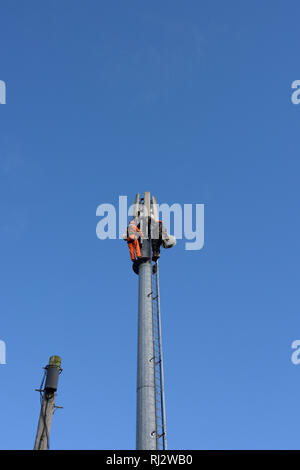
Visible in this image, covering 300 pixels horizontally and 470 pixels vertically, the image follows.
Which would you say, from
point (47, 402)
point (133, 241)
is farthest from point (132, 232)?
point (47, 402)

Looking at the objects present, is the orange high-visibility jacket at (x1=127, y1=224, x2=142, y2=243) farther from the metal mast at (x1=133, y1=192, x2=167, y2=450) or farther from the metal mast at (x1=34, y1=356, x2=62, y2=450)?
the metal mast at (x1=34, y1=356, x2=62, y2=450)

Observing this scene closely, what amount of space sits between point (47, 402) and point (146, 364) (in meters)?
9.62

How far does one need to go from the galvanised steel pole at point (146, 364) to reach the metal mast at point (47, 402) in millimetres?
7319

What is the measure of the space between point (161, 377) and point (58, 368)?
892cm

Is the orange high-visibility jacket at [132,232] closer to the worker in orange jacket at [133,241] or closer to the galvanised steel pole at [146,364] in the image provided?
the worker in orange jacket at [133,241]

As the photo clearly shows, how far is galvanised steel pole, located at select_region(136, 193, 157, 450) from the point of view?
109 ft

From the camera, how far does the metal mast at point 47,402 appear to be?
89.7 ft

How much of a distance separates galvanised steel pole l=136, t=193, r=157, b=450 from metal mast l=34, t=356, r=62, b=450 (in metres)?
7.32

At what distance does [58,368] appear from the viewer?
3075 centimetres

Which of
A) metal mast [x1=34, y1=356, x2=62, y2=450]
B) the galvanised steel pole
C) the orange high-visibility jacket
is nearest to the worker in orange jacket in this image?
the orange high-visibility jacket

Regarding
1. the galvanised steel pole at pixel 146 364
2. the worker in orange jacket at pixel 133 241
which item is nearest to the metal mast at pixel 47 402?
the galvanised steel pole at pixel 146 364
